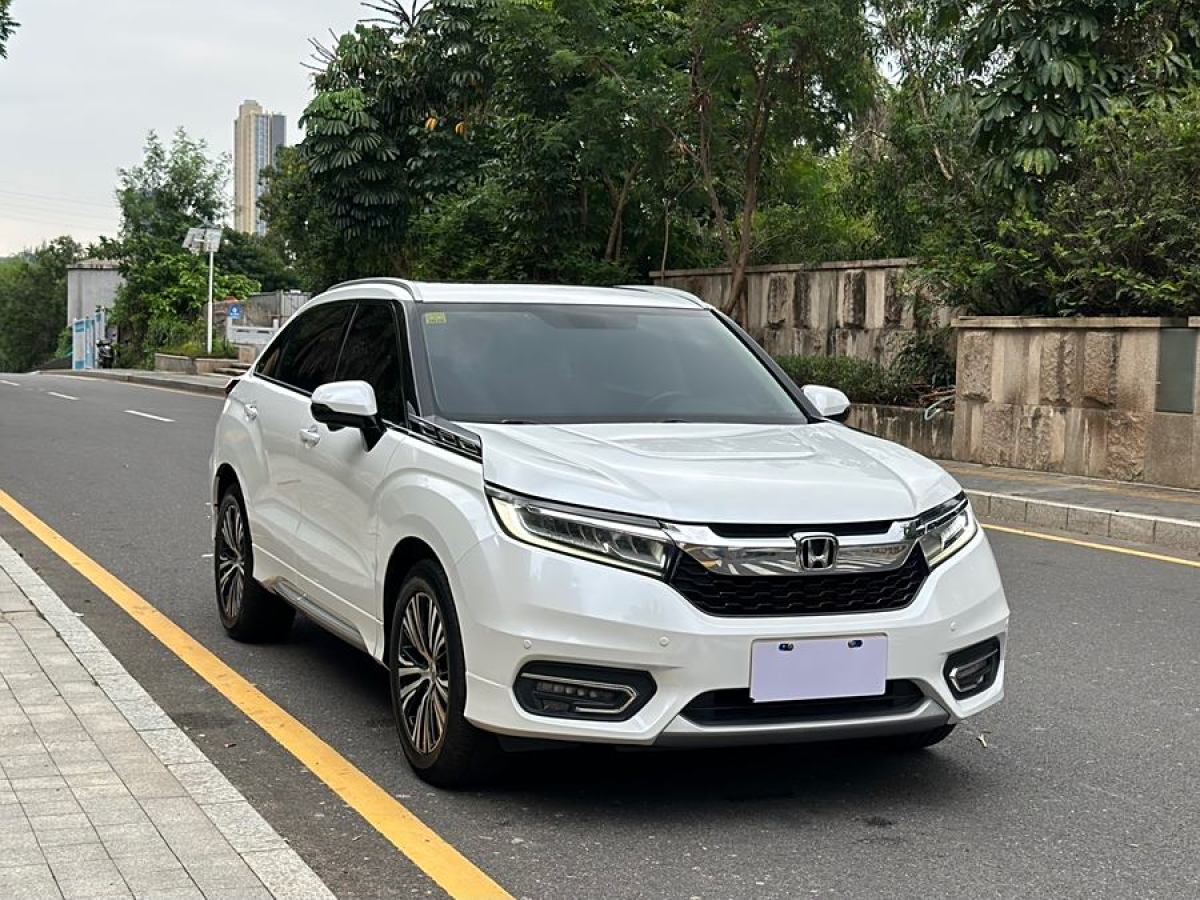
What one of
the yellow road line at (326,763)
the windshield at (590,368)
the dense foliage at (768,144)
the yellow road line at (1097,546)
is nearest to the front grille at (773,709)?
the yellow road line at (326,763)

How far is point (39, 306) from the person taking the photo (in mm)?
94938

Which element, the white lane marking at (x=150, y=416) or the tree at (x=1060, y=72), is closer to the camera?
the tree at (x=1060, y=72)

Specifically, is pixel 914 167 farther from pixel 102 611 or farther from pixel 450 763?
pixel 450 763

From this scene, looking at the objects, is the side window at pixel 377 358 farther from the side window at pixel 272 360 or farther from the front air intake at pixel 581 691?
the front air intake at pixel 581 691

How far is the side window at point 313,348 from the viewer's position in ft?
20.3

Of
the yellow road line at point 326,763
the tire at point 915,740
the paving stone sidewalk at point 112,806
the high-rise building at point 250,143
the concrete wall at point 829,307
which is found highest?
the high-rise building at point 250,143

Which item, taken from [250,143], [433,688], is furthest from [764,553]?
[250,143]

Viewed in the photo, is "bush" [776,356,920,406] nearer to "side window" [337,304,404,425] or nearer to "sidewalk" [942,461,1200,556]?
"sidewalk" [942,461,1200,556]

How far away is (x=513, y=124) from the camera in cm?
2148

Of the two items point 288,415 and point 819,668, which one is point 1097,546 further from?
point 819,668

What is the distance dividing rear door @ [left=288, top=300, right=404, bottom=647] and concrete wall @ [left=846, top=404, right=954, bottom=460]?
960cm

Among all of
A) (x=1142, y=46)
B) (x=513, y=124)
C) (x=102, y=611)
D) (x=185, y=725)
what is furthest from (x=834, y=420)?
(x=513, y=124)

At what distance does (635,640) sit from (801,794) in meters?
0.97

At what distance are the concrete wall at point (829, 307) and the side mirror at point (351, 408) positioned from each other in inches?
461
